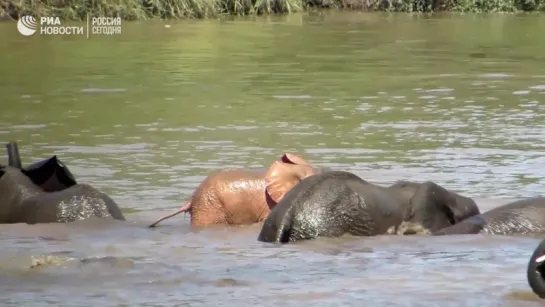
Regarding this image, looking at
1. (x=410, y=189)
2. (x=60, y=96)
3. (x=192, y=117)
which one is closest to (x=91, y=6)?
(x=60, y=96)

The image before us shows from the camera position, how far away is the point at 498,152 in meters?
10.6

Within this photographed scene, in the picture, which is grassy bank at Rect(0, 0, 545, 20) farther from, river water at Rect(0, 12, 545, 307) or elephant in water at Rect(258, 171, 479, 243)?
elephant in water at Rect(258, 171, 479, 243)

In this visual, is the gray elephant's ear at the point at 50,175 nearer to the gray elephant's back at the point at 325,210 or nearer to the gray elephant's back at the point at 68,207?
the gray elephant's back at the point at 68,207

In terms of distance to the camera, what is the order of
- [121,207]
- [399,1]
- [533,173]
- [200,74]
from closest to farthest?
[121,207], [533,173], [200,74], [399,1]

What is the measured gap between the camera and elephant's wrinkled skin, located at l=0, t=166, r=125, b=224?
7488 mm

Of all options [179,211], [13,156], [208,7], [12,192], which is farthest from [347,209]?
[208,7]

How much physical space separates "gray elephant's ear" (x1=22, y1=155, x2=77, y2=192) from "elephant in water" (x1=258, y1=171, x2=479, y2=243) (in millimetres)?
1816

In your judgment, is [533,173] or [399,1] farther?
[399,1]

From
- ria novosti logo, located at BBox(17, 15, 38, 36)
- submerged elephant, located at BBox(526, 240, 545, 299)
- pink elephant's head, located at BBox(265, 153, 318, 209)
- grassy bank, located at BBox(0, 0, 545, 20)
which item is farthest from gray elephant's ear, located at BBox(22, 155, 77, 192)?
grassy bank, located at BBox(0, 0, 545, 20)

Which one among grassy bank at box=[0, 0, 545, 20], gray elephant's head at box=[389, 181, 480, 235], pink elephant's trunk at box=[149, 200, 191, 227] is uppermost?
gray elephant's head at box=[389, 181, 480, 235]

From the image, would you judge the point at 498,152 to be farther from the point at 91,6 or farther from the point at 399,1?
the point at 399,1

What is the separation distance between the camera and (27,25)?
30.7 m

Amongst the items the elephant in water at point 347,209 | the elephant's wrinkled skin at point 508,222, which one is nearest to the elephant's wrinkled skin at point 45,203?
the elephant in water at point 347,209

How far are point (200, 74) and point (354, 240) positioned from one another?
12.9 meters
